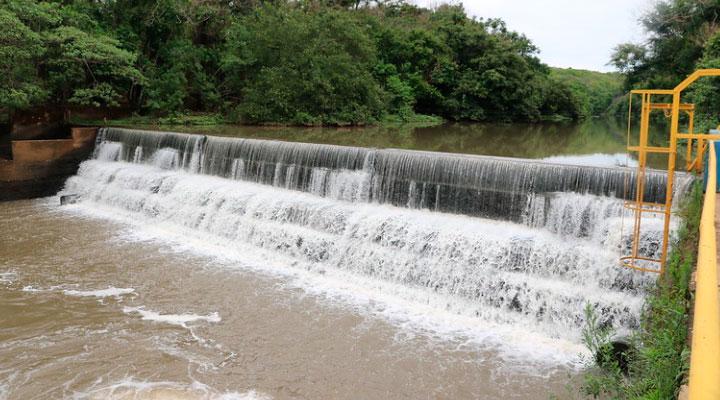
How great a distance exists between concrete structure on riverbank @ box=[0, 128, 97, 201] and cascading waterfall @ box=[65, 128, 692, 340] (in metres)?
2.83

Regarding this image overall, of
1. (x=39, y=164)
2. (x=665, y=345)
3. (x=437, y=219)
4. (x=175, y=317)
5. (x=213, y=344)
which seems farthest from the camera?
(x=39, y=164)

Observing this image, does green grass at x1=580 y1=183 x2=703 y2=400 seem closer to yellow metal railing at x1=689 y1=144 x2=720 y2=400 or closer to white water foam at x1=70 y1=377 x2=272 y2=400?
yellow metal railing at x1=689 y1=144 x2=720 y2=400

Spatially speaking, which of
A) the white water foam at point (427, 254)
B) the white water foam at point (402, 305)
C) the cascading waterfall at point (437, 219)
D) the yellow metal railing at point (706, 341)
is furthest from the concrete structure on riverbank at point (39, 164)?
the yellow metal railing at point (706, 341)

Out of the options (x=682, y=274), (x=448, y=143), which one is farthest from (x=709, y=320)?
(x=448, y=143)

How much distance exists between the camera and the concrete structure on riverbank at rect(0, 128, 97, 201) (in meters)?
14.3

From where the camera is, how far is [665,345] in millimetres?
3250

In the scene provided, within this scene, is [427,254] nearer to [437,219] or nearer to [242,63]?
[437,219]

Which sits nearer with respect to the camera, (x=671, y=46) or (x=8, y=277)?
(x=8, y=277)

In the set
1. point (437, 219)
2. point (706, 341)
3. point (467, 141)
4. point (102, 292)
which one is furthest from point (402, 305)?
point (467, 141)

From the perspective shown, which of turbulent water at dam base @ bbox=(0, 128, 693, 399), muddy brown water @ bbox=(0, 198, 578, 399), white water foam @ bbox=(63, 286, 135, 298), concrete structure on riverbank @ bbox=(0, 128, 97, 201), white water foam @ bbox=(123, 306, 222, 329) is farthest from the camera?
concrete structure on riverbank @ bbox=(0, 128, 97, 201)

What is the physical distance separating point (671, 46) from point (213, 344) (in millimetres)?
26025

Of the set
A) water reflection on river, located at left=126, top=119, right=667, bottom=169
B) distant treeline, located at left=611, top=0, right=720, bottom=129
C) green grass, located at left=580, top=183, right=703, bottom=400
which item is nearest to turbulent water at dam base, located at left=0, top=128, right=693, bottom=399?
green grass, located at left=580, top=183, right=703, bottom=400

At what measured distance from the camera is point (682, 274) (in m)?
4.57

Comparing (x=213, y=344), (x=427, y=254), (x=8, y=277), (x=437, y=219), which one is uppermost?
(x=437, y=219)
